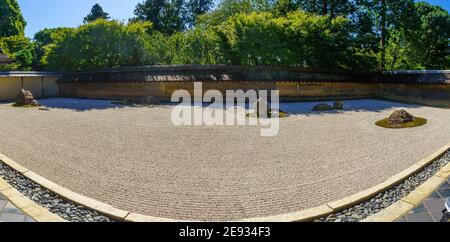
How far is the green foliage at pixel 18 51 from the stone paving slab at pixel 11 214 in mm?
30092

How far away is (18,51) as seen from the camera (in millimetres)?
30375

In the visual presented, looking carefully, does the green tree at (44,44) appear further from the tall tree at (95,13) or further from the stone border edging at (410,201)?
the stone border edging at (410,201)

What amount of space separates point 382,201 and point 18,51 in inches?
1394

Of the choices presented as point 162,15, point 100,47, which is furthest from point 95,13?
point 100,47

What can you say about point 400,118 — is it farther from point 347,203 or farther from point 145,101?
point 145,101

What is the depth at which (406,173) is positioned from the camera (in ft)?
21.3

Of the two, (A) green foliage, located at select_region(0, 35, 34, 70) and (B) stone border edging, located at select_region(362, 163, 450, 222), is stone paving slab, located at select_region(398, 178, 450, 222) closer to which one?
(B) stone border edging, located at select_region(362, 163, 450, 222)

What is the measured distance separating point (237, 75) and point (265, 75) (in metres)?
1.95

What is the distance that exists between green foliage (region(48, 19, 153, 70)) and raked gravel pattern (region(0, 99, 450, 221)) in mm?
12058

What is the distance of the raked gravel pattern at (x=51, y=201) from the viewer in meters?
4.80

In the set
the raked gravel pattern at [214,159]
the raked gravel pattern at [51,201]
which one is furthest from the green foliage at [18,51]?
the raked gravel pattern at [51,201]

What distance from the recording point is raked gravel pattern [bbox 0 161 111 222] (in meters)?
4.80

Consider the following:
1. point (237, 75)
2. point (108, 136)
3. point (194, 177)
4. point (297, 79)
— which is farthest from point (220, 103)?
point (194, 177)

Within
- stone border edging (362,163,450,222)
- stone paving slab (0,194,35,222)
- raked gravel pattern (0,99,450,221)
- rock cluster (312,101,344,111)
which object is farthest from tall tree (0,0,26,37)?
stone border edging (362,163,450,222)
